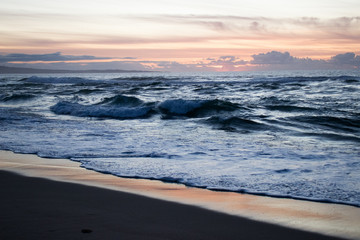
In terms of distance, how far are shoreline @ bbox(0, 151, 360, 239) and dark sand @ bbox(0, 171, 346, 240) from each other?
0.47 feet

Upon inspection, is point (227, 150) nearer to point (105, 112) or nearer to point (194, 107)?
point (194, 107)

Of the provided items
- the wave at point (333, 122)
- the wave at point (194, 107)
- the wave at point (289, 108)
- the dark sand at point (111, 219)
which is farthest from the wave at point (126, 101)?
the dark sand at point (111, 219)

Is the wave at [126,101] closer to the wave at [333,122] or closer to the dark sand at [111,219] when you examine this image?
the wave at [333,122]

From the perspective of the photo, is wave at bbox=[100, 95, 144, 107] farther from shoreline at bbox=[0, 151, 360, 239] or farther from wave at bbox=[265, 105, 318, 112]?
shoreline at bbox=[0, 151, 360, 239]

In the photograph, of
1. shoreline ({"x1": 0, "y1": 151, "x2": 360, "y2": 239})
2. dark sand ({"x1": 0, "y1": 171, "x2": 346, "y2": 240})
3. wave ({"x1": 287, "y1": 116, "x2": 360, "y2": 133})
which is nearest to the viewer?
dark sand ({"x1": 0, "y1": 171, "x2": 346, "y2": 240})

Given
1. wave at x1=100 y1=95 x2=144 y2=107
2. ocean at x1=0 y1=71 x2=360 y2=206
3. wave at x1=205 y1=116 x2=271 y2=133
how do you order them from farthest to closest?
wave at x1=100 y1=95 x2=144 y2=107, wave at x1=205 y1=116 x2=271 y2=133, ocean at x1=0 y1=71 x2=360 y2=206

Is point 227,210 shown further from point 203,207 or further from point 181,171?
point 181,171

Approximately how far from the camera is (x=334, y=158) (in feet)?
17.7

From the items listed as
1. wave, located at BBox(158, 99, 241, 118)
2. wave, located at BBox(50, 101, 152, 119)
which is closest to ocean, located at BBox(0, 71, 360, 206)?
wave, located at BBox(50, 101, 152, 119)

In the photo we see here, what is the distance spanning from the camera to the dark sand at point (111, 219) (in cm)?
248

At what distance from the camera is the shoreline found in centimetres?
283

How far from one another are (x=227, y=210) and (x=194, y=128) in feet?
19.8

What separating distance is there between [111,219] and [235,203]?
4.05 feet

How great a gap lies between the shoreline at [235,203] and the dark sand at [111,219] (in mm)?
142
